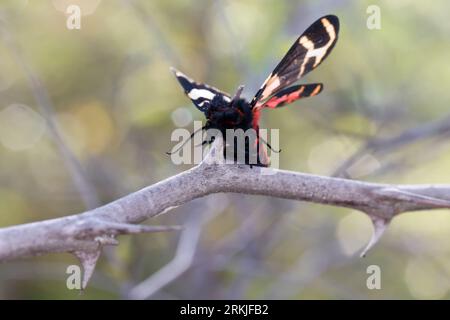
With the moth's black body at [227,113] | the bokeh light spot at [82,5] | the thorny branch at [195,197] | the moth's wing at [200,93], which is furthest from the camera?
the bokeh light spot at [82,5]

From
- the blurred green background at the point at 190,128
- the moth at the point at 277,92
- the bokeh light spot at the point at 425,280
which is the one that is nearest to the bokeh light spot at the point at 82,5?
the blurred green background at the point at 190,128

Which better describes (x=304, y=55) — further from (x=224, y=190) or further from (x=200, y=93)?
(x=224, y=190)

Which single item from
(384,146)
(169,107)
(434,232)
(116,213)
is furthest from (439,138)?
(116,213)

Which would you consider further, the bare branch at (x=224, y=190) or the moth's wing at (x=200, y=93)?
the moth's wing at (x=200, y=93)

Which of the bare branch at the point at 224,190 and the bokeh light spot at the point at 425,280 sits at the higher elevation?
the bokeh light spot at the point at 425,280

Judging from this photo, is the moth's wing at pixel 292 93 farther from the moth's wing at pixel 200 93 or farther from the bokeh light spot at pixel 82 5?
the bokeh light spot at pixel 82 5

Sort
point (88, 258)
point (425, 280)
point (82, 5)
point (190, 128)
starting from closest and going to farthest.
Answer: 1. point (88, 258)
2. point (190, 128)
3. point (82, 5)
4. point (425, 280)

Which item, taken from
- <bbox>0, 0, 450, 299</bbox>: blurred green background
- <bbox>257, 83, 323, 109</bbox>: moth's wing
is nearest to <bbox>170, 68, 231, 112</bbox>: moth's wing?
<bbox>257, 83, 323, 109</bbox>: moth's wing

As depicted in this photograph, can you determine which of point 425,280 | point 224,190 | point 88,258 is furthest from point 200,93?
point 425,280
